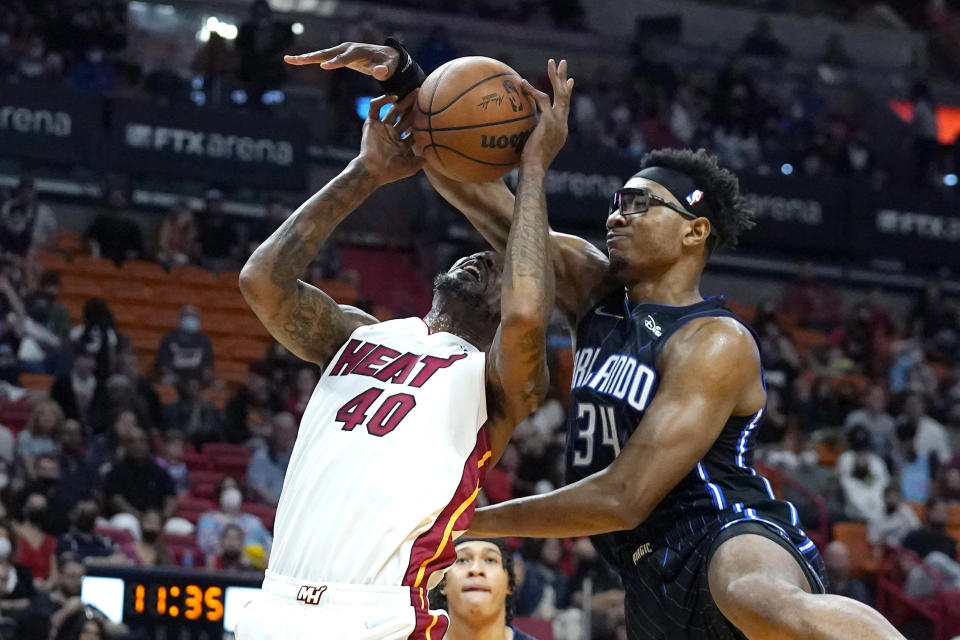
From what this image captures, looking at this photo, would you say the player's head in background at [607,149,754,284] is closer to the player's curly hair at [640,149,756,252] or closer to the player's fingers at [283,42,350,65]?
the player's curly hair at [640,149,756,252]

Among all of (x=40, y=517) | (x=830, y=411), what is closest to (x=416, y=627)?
(x=40, y=517)

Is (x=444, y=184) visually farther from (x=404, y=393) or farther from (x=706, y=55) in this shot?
(x=706, y=55)

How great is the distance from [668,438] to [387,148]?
4.50ft

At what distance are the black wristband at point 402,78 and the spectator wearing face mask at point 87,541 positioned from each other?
5.64 metres

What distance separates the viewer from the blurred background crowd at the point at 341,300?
1048cm

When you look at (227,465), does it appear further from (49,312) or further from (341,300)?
(341,300)

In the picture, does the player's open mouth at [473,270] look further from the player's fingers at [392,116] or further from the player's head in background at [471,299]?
the player's fingers at [392,116]

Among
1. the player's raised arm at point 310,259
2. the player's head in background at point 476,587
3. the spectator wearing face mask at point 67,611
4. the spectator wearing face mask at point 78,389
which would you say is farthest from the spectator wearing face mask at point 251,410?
the player's raised arm at point 310,259

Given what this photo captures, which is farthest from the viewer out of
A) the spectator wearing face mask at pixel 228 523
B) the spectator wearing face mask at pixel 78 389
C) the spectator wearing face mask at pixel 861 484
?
the spectator wearing face mask at pixel 861 484

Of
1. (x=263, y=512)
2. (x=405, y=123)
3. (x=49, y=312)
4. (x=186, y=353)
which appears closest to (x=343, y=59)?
(x=405, y=123)

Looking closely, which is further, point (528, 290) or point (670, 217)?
point (670, 217)

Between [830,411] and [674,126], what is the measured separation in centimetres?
527

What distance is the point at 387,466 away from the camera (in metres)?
4.16

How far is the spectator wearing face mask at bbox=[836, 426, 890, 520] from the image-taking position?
13.6 meters
